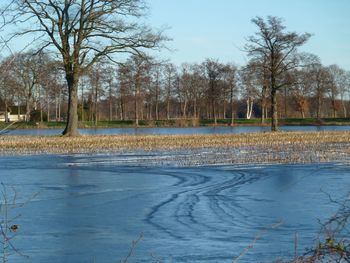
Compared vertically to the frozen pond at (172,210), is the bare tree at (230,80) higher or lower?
higher

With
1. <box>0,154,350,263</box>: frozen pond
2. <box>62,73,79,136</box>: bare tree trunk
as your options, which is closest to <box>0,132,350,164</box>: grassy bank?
<box>0,154,350,263</box>: frozen pond

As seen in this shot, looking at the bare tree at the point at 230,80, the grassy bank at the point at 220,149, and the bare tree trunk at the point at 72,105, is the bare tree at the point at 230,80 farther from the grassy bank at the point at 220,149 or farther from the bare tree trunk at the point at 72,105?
the grassy bank at the point at 220,149

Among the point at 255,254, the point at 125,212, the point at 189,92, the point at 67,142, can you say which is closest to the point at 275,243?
the point at 255,254

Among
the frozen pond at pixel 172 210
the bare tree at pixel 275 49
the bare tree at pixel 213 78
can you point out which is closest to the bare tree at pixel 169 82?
the bare tree at pixel 213 78

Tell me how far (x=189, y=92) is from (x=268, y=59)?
46.8m

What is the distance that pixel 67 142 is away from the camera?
32938 mm

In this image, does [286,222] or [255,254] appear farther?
[286,222]

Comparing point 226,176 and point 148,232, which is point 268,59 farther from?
point 148,232

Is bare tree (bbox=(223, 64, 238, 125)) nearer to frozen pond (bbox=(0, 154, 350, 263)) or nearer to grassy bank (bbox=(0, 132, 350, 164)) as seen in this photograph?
grassy bank (bbox=(0, 132, 350, 164))

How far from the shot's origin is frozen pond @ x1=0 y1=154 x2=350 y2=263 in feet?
24.7

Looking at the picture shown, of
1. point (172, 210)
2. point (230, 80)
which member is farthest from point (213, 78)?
point (172, 210)

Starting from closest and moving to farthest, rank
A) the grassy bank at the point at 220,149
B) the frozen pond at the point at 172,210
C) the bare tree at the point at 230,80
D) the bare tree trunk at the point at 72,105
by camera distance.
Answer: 1. the frozen pond at the point at 172,210
2. the grassy bank at the point at 220,149
3. the bare tree trunk at the point at 72,105
4. the bare tree at the point at 230,80

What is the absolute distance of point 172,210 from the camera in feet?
34.9

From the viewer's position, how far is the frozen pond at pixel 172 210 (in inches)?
296
